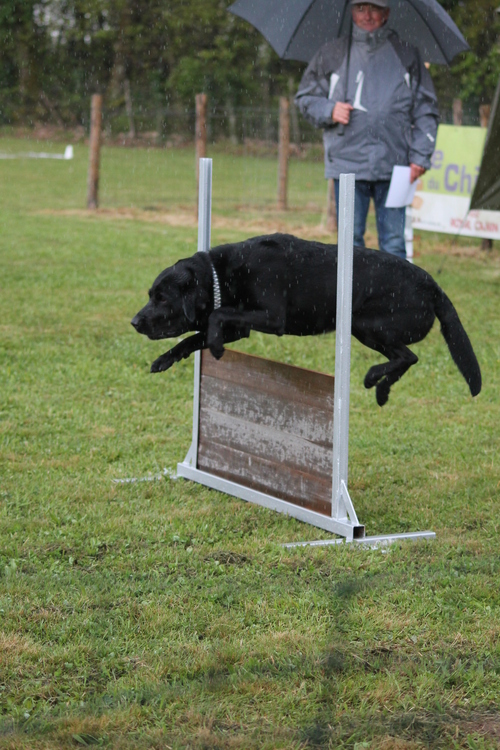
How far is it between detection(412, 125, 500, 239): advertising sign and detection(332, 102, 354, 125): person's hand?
209 inches

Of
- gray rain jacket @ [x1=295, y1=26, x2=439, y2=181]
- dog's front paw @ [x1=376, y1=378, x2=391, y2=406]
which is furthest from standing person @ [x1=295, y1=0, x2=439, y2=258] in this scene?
dog's front paw @ [x1=376, y1=378, x2=391, y2=406]

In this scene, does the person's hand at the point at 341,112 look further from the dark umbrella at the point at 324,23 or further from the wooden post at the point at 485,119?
the wooden post at the point at 485,119

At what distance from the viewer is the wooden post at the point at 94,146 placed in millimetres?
14117

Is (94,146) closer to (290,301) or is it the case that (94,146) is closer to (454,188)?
(454,188)

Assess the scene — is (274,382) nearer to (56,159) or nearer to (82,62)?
(56,159)

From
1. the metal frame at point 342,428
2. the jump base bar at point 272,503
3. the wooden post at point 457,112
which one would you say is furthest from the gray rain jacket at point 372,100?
the wooden post at point 457,112

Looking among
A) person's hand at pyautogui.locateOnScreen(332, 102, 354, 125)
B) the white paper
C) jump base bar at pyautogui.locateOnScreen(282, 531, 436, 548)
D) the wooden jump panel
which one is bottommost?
jump base bar at pyautogui.locateOnScreen(282, 531, 436, 548)

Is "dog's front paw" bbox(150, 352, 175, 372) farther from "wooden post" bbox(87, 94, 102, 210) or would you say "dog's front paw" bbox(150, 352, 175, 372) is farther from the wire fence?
the wire fence

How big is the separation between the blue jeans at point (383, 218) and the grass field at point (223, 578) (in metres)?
0.97

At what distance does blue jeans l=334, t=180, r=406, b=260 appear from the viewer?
5242 millimetres

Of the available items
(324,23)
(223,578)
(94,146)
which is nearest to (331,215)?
(94,146)

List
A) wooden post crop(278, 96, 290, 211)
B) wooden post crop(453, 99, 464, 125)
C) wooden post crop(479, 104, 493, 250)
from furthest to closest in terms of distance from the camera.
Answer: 1. wooden post crop(278, 96, 290, 211)
2. wooden post crop(453, 99, 464, 125)
3. wooden post crop(479, 104, 493, 250)

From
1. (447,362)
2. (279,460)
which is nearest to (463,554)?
(279,460)

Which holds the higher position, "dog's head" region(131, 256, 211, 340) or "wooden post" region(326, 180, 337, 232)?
"dog's head" region(131, 256, 211, 340)
